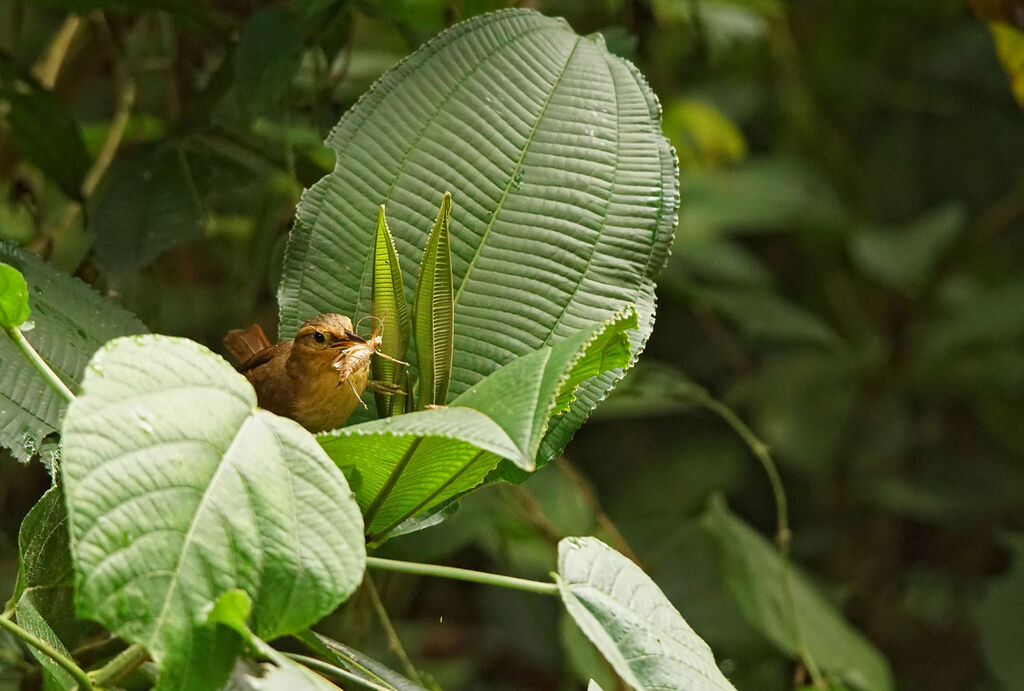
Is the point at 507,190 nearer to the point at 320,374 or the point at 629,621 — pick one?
the point at 320,374

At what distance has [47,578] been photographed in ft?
2.19

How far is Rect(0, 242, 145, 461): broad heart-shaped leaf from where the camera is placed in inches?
26.1

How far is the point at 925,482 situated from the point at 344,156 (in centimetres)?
201

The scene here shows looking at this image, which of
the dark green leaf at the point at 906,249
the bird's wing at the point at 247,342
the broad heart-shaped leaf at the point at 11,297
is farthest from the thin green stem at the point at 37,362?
the dark green leaf at the point at 906,249

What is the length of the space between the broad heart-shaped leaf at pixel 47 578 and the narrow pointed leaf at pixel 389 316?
21 centimetres

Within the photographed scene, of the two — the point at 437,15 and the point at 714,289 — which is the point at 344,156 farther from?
the point at 714,289

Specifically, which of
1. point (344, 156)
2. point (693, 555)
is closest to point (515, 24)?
point (344, 156)

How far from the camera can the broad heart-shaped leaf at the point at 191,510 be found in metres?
0.44

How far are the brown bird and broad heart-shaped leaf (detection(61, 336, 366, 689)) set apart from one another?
0.47 ft

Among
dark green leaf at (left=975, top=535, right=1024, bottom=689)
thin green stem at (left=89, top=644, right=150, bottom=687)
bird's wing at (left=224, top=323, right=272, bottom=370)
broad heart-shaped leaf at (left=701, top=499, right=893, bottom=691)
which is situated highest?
bird's wing at (left=224, top=323, right=272, bottom=370)

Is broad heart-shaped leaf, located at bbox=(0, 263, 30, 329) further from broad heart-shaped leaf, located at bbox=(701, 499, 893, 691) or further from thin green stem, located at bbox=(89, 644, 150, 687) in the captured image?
broad heart-shaped leaf, located at bbox=(701, 499, 893, 691)

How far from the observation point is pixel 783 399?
2.29 meters

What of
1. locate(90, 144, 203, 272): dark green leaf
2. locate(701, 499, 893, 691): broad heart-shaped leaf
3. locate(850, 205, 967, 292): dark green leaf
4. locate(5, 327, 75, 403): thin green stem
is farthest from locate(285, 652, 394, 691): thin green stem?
locate(850, 205, 967, 292): dark green leaf

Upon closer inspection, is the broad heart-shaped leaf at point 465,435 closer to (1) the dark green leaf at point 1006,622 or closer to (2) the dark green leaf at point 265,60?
(2) the dark green leaf at point 265,60
